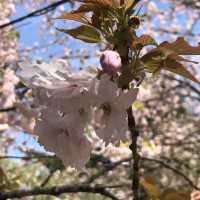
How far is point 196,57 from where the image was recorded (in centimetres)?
110

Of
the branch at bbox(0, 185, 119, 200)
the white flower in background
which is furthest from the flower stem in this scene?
the branch at bbox(0, 185, 119, 200)

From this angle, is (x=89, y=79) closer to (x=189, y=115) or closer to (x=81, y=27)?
(x=81, y=27)

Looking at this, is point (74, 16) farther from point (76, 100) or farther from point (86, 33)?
point (76, 100)

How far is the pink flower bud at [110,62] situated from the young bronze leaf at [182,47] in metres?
0.11

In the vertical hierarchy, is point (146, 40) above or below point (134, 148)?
above

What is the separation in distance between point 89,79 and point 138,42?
0.13 meters

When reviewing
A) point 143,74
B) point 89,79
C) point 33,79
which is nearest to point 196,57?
point 143,74

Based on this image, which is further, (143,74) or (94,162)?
(94,162)

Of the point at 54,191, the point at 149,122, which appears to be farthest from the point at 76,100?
the point at 149,122

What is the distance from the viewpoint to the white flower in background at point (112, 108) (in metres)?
1.06

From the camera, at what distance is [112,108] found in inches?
43.5

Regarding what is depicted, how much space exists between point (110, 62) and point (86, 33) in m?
0.18

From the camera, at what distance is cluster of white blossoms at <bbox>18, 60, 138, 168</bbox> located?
3.52 ft

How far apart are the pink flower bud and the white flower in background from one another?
0.02 metres
